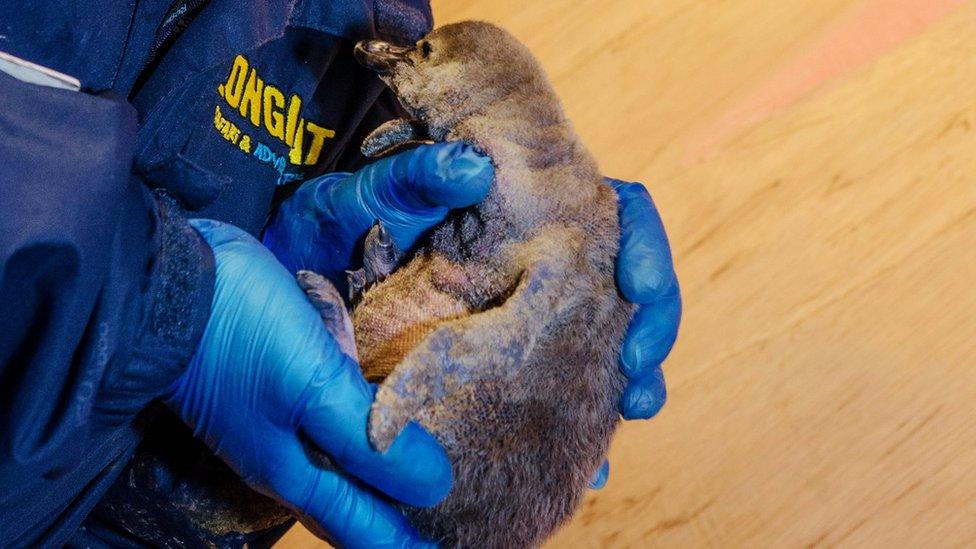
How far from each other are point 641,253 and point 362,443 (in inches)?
26.2

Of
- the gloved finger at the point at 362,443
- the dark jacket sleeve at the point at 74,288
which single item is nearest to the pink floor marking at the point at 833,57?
the gloved finger at the point at 362,443

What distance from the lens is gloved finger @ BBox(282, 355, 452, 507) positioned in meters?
1.37

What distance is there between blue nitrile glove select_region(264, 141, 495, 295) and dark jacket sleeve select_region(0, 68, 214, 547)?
19.5 inches

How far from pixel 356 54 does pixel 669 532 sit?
1319mm

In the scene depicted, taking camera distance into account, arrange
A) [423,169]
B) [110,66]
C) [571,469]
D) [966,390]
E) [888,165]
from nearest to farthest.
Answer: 1. [110,66]
2. [571,469]
3. [423,169]
4. [966,390]
5. [888,165]

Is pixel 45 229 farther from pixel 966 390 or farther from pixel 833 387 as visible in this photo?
pixel 966 390

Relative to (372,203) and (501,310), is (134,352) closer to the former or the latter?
(501,310)

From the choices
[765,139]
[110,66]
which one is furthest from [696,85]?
[110,66]

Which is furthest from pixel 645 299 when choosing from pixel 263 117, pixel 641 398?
pixel 263 117

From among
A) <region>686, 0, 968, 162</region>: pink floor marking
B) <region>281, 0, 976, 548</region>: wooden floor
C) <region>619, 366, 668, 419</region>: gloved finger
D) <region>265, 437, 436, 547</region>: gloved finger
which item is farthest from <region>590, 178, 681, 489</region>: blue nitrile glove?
<region>686, 0, 968, 162</region>: pink floor marking

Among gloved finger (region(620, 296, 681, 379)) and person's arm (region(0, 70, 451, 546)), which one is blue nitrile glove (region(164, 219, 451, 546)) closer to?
person's arm (region(0, 70, 451, 546))

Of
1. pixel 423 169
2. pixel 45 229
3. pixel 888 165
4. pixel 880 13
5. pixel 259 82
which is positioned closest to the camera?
pixel 45 229

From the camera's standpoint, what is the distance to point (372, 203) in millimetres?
1805

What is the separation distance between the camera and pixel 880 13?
7.36 ft
